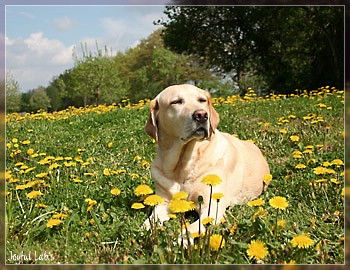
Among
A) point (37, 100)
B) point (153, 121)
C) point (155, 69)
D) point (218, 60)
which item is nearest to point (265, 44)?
point (218, 60)

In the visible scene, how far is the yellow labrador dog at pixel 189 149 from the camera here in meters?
3.15

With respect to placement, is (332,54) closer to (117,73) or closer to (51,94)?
(117,73)

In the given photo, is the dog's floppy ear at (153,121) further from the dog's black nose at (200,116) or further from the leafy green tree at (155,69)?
the leafy green tree at (155,69)

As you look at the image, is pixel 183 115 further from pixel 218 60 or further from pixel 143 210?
pixel 218 60

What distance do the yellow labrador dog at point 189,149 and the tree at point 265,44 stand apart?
4125 millimetres

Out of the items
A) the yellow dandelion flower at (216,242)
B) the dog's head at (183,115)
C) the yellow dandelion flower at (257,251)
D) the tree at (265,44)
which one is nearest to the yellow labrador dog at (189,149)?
the dog's head at (183,115)

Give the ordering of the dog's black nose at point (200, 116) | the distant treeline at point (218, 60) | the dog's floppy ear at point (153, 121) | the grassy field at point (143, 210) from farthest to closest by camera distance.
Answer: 1. the distant treeline at point (218, 60)
2. the dog's floppy ear at point (153, 121)
3. the dog's black nose at point (200, 116)
4. the grassy field at point (143, 210)

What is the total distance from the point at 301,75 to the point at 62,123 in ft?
19.1

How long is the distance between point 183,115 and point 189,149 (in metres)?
0.35

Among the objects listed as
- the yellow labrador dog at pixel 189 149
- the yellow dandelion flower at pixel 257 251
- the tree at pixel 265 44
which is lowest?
the yellow dandelion flower at pixel 257 251

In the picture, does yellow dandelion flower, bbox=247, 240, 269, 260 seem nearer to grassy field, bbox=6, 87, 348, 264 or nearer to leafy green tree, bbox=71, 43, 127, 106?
grassy field, bbox=6, 87, 348, 264

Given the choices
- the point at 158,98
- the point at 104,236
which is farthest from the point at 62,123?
the point at 104,236

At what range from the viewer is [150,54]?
13203 mm

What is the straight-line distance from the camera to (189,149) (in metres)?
3.36
